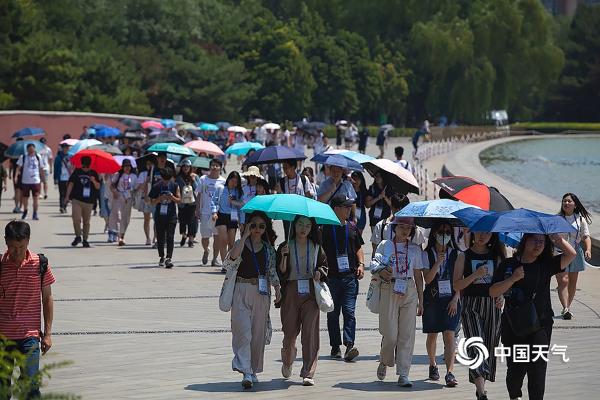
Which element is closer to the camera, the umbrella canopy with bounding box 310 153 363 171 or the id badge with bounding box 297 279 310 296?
the id badge with bounding box 297 279 310 296

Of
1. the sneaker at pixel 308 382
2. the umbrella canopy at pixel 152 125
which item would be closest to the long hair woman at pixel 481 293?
the sneaker at pixel 308 382

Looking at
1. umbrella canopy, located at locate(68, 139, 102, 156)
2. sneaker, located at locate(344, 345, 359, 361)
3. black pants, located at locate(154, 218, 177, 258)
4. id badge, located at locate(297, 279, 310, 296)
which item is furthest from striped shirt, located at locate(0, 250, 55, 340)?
umbrella canopy, located at locate(68, 139, 102, 156)

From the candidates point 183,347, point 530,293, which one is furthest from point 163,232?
point 530,293

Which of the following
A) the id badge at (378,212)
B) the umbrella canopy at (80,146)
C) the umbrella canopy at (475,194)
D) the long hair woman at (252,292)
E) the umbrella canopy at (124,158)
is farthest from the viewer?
the umbrella canopy at (80,146)

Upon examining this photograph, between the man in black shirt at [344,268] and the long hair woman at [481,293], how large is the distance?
2090 millimetres

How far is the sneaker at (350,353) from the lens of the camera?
40.4ft

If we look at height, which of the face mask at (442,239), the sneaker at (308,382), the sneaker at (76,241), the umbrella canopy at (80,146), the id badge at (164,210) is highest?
Result: the umbrella canopy at (80,146)

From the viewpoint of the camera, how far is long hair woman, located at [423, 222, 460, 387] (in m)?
11.3

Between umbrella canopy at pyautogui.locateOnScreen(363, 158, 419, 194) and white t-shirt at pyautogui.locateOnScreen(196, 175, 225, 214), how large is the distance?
3861 millimetres

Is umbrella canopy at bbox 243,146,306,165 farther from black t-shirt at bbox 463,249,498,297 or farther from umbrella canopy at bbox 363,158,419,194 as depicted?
black t-shirt at bbox 463,249,498,297

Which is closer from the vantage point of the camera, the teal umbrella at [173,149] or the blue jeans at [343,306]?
the blue jeans at [343,306]

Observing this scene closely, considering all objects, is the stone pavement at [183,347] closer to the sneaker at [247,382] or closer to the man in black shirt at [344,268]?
the sneaker at [247,382]

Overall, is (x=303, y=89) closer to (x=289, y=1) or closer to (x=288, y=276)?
(x=289, y=1)

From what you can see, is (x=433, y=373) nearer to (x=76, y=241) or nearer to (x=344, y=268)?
(x=344, y=268)
